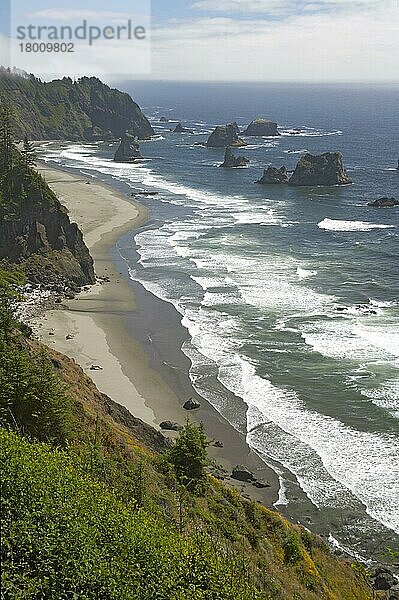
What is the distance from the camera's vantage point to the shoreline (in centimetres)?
3925

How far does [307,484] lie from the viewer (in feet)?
118

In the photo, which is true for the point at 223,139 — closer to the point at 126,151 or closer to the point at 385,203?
the point at 126,151

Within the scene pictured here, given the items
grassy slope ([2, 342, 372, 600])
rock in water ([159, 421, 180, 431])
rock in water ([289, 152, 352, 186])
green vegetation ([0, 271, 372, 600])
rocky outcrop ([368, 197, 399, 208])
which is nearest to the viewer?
green vegetation ([0, 271, 372, 600])

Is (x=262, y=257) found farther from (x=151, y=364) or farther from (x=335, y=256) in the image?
(x=151, y=364)

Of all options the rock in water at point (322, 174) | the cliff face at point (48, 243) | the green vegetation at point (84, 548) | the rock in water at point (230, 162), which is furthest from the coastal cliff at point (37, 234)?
the rock in water at point (230, 162)

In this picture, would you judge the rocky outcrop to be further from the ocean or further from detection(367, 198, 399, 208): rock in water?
the ocean

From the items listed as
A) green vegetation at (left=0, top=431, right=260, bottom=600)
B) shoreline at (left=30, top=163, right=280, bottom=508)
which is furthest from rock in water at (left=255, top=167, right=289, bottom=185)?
green vegetation at (left=0, top=431, right=260, bottom=600)

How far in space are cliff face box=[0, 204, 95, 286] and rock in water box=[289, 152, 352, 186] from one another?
240ft

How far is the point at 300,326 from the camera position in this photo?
183ft

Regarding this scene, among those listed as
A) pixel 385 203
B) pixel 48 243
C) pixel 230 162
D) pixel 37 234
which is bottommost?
pixel 48 243

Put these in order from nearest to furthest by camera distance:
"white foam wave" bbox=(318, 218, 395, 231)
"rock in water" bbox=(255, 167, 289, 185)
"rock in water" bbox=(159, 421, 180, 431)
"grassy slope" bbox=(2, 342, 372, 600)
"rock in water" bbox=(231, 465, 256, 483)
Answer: "grassy slope" bbox=(2, 342, 372, 600)
"rock in water" bbox=(231, 465, 256, 483)
"rock in water" bbox=(159, 421, 180, 431)
"white foam wave" bbox=(318, 218, 395, 231)
"rock in water" bbox=(255, 167, 289, 185)

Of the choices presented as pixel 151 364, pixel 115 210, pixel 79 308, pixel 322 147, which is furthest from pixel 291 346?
pixel 322 147

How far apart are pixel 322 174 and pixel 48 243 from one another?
3114 inches

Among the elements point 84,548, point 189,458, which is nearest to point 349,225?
point 189,458
